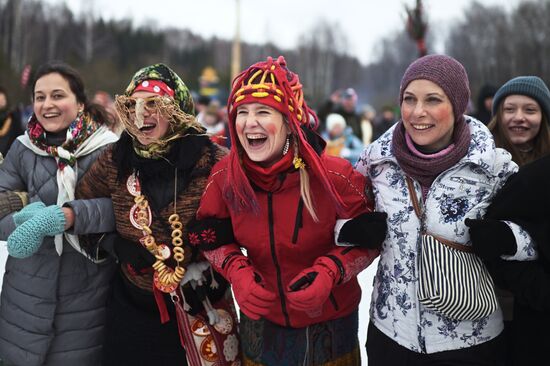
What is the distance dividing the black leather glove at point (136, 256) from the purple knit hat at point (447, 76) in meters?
1.29

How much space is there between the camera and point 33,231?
7.08 feet

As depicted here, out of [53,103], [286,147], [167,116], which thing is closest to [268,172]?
[286,147]

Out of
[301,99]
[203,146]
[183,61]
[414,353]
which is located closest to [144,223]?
[203,146]

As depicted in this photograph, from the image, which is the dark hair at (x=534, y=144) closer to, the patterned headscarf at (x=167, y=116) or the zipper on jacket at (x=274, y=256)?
the zipper on jacket at (x=274, y=256)

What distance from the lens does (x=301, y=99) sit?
208 cm

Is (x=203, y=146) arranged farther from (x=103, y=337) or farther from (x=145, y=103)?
(x=103, y=337)

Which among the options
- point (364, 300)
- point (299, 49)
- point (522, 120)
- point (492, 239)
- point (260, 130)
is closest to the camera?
point (492, 239)

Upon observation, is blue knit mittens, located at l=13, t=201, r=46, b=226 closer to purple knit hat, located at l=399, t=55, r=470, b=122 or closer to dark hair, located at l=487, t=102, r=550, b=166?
purple knit hat, located at l=399, t=55, r=470, b=122

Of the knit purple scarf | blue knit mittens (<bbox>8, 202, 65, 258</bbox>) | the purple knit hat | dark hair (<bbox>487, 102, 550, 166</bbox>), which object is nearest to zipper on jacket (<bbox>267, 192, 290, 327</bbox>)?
the knit purple scarf

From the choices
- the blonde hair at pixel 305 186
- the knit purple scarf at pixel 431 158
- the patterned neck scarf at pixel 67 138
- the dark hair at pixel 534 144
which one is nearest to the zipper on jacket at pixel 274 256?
the blonde hair at pixel 305 186

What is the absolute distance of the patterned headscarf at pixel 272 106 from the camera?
1.93 meters

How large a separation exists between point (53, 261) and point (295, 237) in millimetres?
1249

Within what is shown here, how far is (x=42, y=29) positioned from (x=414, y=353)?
129 feet

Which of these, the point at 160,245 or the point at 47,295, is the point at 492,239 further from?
the point at 47,295
